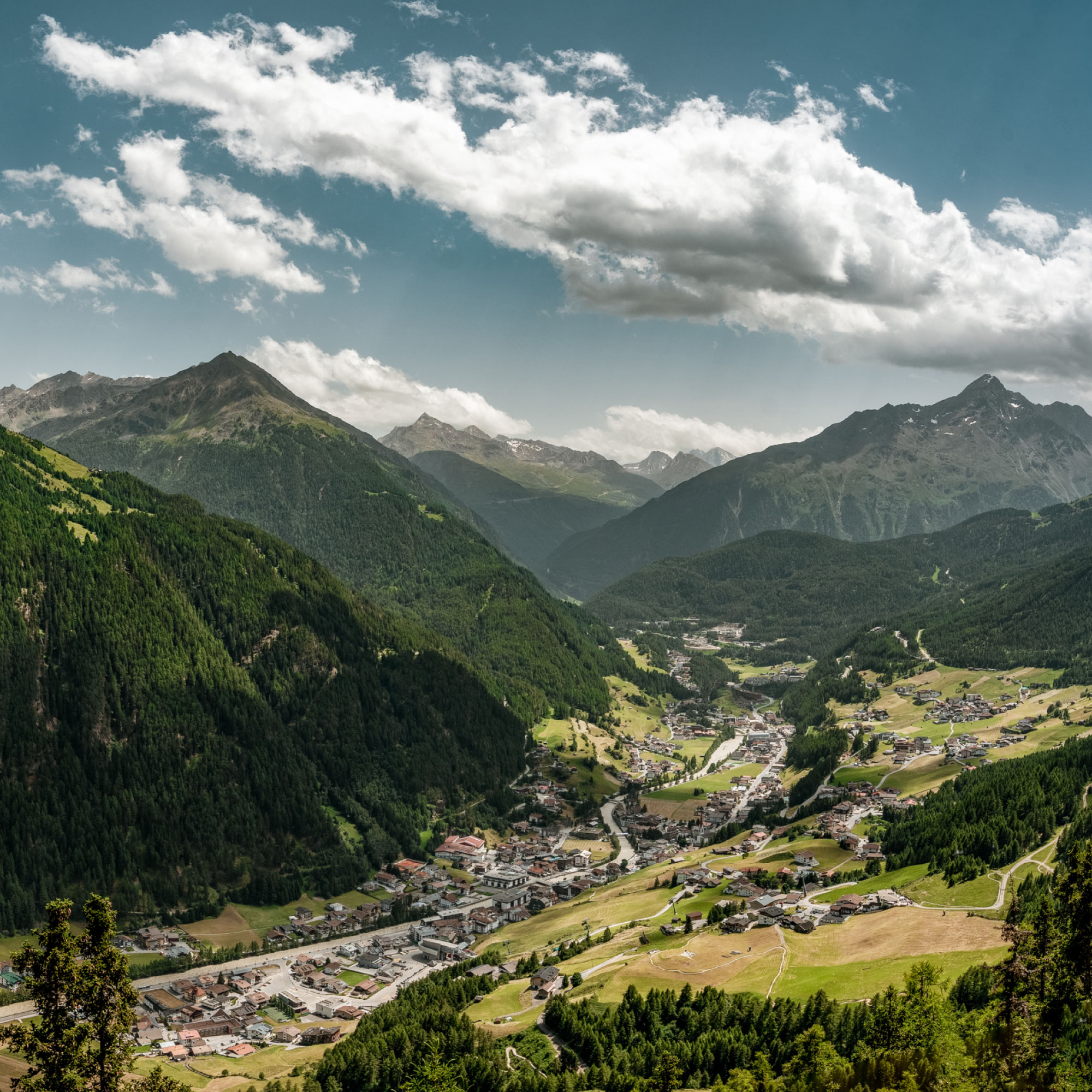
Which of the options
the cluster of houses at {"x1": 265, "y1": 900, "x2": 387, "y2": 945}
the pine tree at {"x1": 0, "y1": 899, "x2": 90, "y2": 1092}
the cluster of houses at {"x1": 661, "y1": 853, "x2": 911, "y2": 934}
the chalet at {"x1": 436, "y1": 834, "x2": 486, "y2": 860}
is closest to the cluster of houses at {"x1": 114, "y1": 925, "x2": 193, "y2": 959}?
the cluster of houses at {"x1": 265, "y1": 900, "x2": 387, "y2": 945}

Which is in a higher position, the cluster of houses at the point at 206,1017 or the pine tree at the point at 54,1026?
the pine tree at the point at 54,1026

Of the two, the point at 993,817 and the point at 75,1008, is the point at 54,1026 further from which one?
the point at 993,817

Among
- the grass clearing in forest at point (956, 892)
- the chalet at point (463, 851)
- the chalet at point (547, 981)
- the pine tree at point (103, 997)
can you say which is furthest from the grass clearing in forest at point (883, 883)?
the pine tree at point (103, 997)

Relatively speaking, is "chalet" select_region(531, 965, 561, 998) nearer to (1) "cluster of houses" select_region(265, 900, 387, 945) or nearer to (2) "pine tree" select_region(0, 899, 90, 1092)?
(1) "cluster of houses" select_region(265, 900, 387, 945)

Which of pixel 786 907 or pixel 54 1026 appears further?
pixel 786 907

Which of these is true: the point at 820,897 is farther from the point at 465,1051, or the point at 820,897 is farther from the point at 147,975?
the point at 147,975

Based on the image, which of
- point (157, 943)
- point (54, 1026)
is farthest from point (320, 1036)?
point (54, 1026)

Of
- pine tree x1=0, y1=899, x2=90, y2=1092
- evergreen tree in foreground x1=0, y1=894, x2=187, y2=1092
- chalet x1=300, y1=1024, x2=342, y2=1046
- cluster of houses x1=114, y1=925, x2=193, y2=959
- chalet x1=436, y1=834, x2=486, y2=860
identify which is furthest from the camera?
chalet x1=436, y1=834, x2=486, y2=860

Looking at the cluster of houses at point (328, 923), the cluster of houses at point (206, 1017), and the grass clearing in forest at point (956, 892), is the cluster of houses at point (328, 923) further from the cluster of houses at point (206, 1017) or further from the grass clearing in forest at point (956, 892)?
the grass clearing in forest at point (956, 892)

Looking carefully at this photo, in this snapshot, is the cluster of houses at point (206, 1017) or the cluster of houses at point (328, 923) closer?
the cluster of houses at point (206, 1017)
